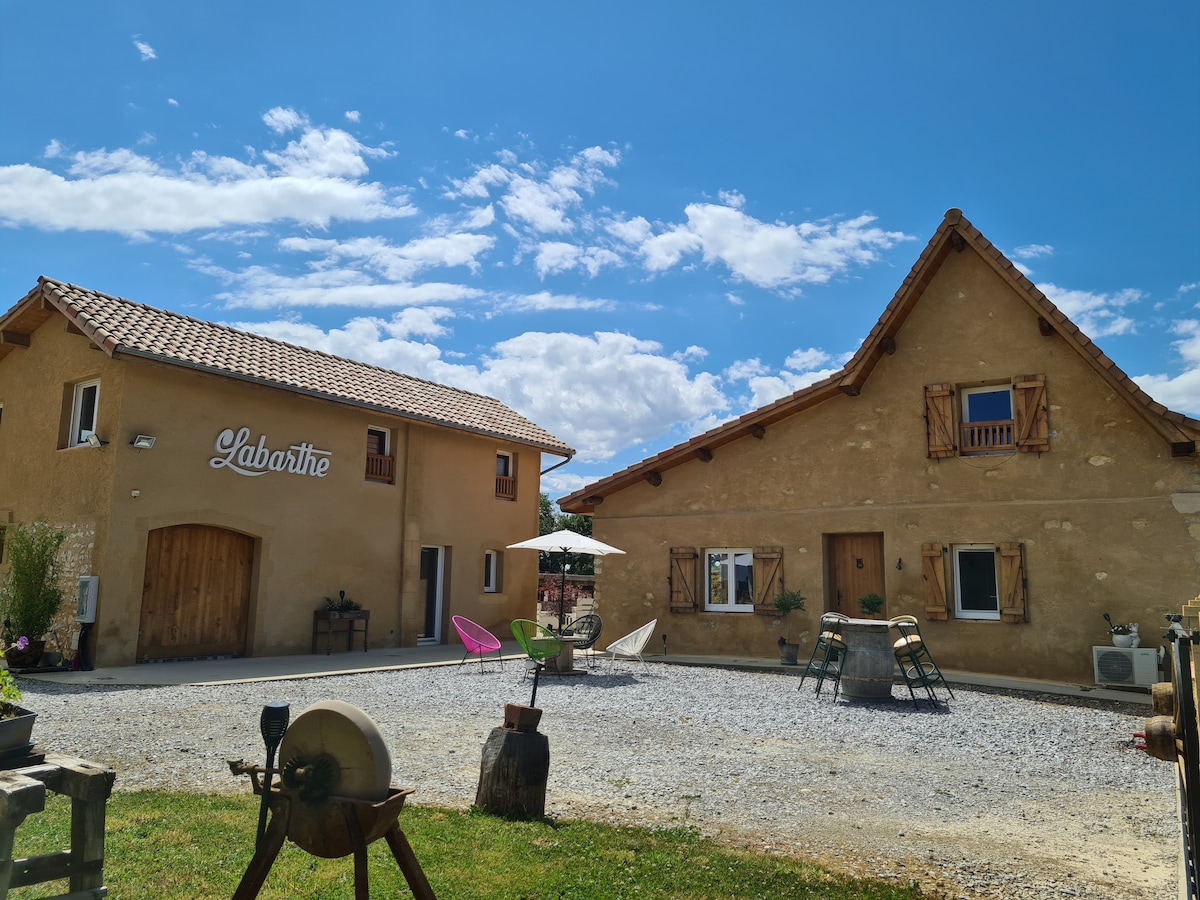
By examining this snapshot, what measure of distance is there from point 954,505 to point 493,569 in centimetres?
951

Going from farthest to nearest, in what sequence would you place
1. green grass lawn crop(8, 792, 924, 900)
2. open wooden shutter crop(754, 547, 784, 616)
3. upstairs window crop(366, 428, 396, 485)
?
1. upstairs window crop(366, 428, 396, 485)
2. open wooden shutter crop(754, 547, 784, 616)
3. green grass lawn crop(8, 792, 924, 900)

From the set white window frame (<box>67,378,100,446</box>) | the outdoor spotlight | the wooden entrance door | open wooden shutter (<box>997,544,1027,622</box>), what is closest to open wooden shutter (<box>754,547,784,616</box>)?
the wooden entrance door

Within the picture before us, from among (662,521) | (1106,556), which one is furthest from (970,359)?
(662,521)

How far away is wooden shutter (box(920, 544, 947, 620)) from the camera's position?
11688 millimetres

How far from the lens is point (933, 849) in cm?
431

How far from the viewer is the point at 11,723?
2.76m

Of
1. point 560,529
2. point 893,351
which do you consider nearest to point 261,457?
point 893,351

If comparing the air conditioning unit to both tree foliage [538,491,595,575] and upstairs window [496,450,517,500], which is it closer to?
upstairs window [496,450,517,500]

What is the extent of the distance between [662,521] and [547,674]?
3.60m

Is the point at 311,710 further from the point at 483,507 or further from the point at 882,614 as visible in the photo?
the point at 483,507

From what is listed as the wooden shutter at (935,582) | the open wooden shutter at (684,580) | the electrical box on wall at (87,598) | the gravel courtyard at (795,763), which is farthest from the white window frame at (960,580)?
the electrical box on wall at (87,598)

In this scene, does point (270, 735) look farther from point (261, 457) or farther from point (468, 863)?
point (261, 457)

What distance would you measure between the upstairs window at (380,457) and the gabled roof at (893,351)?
3.20 m

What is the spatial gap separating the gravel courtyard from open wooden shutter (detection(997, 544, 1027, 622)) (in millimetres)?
1435
